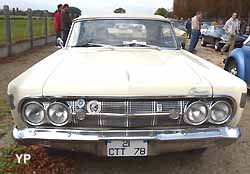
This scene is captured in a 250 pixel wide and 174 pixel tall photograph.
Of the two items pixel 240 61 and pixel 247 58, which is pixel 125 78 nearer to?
pixel 247 58

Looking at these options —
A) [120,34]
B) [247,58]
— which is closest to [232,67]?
[247,58]

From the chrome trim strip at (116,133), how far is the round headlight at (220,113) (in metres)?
0.11

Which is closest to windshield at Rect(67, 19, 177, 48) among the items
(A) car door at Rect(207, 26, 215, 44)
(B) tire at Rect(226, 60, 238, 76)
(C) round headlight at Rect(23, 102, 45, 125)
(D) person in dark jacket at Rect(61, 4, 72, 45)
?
(C) round headlight at Rect(23, 102, 45, 125)

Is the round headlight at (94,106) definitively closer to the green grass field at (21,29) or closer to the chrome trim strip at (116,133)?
the chrome trim strip at (116,133)

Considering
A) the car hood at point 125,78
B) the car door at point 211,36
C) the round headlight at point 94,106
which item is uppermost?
the car hood at point 125,78

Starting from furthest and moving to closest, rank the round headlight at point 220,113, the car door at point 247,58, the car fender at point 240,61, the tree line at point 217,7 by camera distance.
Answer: the tree line at point 217,7 → the car fender at point 240,61 → the car door at point 247,58 → the round headlight at point 220,113

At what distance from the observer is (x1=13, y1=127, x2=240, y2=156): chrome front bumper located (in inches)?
127

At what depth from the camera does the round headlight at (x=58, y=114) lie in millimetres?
3254

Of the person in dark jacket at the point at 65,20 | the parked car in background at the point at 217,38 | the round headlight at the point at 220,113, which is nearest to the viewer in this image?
the round headlight at the point at 220,113

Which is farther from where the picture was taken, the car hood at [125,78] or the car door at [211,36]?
the car door at [211,36]

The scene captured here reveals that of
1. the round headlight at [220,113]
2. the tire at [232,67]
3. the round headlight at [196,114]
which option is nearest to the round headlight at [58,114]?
the round headlight at [196,114]

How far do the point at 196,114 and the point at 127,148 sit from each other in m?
0.69

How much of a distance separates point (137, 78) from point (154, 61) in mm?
819

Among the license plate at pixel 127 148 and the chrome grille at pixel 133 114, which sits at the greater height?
the chrome grille at pixel 133 114
